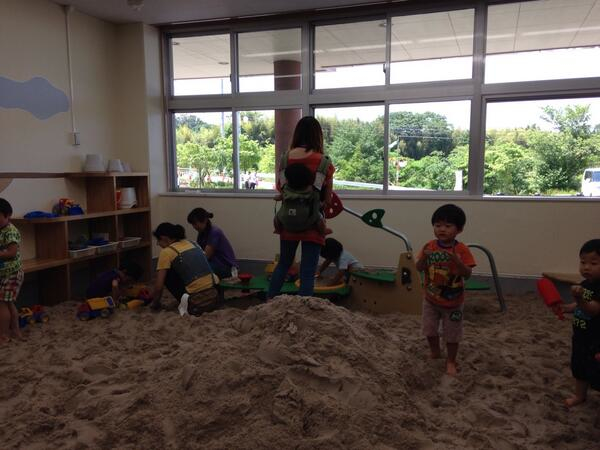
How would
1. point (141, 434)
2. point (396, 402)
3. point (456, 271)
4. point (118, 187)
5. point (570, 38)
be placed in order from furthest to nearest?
point (118, 187)
point (570, 38)
point (456, 271)
point (396, 402)
point (141, 434)

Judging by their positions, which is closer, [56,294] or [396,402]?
[396,402]

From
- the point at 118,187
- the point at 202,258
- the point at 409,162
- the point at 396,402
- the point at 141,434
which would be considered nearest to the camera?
the point at 141,434

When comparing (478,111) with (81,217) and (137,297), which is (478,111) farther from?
(81,217)

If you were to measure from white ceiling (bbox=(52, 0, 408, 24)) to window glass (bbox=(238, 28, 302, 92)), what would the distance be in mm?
319

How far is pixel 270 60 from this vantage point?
216 inches

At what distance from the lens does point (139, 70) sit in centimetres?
554

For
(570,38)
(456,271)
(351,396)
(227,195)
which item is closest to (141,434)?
(351,396)

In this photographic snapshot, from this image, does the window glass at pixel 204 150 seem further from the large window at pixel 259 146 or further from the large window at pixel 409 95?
the large window at pixel 259 146

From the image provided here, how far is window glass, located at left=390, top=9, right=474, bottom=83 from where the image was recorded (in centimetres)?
478

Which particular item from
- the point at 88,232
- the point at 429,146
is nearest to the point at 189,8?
the point at 88,232

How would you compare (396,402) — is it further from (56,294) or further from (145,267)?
(145,267)

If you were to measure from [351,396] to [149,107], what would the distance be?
178 inches

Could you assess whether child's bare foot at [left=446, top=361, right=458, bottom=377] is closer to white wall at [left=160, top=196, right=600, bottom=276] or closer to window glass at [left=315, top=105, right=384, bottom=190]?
white wall at [left=160, top=196, right=600, bottom=276]

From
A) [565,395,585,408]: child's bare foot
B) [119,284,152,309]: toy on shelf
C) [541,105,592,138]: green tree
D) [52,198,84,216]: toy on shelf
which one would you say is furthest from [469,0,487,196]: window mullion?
[52,198,84,216]: toy on shelf
